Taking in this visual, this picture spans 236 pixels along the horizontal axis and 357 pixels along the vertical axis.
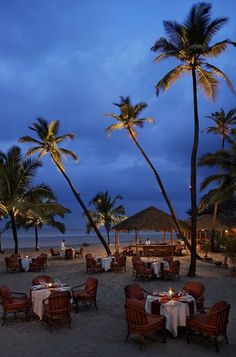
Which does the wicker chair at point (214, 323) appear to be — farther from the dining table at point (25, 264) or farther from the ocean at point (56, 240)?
the ocean at point (56, 240)

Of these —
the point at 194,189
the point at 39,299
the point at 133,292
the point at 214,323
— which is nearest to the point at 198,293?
the point at 133,292

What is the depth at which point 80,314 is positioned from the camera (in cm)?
1095

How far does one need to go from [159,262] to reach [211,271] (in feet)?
11.0

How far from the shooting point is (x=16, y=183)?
920 inches

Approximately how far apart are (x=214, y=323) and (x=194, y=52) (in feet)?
36.8

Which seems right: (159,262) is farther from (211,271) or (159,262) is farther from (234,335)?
(234,335)

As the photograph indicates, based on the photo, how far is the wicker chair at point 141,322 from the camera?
27.0 ft

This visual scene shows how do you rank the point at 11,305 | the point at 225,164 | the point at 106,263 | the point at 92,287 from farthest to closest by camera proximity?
the point at 225,164 → the point at 106,263 → the point at 92,287 → the point at 11,305

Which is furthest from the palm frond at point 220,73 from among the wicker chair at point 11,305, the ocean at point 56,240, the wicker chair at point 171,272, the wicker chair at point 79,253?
the ocean at point 56,240

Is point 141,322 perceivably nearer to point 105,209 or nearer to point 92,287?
point 92,287

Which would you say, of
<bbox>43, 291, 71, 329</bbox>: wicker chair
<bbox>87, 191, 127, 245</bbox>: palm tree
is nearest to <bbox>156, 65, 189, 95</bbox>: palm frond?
<bbox>43, 291, 71, 329</bbox>: wicker chair

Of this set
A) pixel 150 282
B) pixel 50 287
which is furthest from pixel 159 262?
pixel 50 287

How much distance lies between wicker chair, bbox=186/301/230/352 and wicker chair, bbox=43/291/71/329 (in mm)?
2829

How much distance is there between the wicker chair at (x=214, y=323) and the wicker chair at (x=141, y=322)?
1.89 feet
